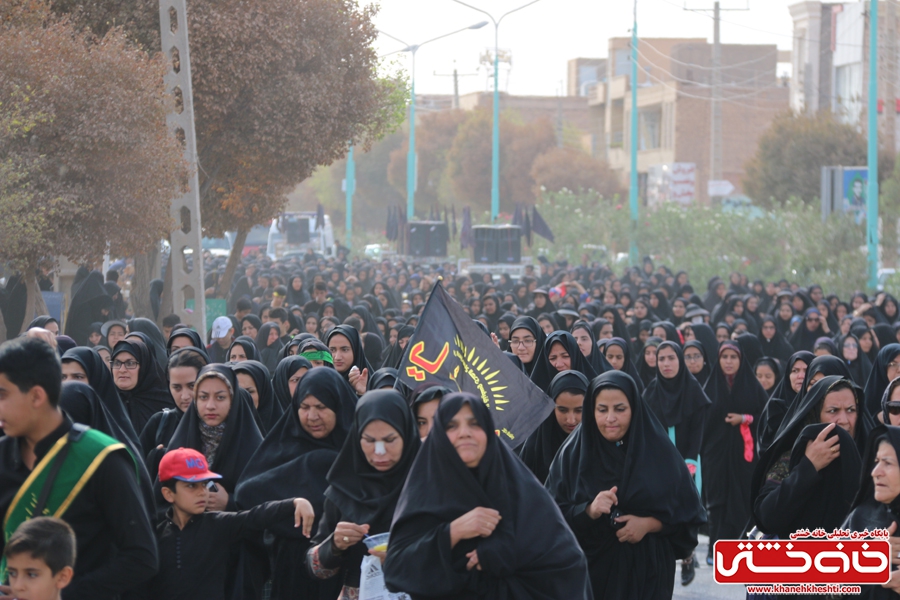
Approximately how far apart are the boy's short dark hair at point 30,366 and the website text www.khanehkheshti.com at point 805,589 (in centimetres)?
268

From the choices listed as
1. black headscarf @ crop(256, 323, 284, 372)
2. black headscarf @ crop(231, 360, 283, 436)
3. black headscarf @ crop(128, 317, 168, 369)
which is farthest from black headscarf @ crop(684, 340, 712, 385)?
black headscarf @ crop(231, 360, 283, 436)

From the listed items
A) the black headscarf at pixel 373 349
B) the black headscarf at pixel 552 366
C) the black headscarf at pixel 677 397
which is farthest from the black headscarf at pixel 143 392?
the black headscarf at pixel 373 349

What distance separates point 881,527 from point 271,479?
207 cm

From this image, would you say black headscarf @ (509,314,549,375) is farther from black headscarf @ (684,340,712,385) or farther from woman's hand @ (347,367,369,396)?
black headscarf @ (684,340,712,385)

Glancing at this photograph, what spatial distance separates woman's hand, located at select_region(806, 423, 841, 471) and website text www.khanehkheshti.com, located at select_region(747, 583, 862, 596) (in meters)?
0.43

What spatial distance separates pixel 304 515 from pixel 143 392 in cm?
227

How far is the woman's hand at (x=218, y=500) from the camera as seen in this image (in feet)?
13.5

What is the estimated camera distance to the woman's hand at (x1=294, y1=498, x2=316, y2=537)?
12.5 ft

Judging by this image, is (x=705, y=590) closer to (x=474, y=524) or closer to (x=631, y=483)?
(x=631, y=483)

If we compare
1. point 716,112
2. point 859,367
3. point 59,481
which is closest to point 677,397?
point 859,367

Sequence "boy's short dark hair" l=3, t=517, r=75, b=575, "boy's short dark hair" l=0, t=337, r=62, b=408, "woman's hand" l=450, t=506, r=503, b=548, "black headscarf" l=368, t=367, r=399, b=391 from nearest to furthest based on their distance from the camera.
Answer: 1. "boy's short dark hair" l=3, t=517, r=75, b=575
2. "boy's short dark hair" l=0, t=337, r=62, b=408
3. "woman's hand" l=450, t=506, r=503, b=548
4. "black headscarf" l=368, t=367, r=399, b=391

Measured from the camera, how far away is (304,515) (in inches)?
151

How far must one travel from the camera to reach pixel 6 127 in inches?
376

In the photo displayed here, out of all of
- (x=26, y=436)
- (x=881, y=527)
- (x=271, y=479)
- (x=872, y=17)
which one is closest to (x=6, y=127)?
(x=271, y=479)
